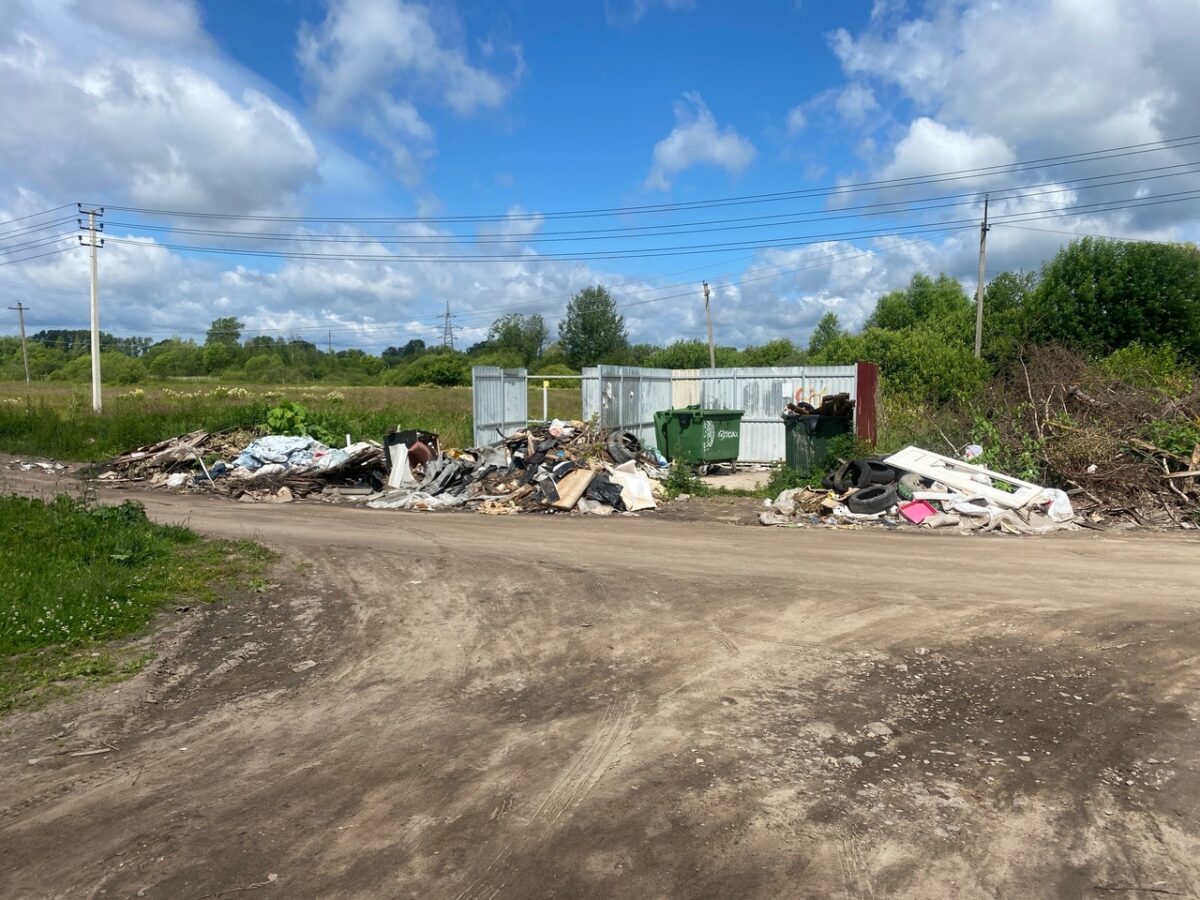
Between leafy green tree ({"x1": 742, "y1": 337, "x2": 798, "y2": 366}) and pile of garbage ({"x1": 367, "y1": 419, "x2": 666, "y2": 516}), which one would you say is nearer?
pile of garbage ({"x1": 367, "y1": 419, "x2": 666, "y2": 516})

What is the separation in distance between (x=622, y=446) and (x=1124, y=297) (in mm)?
26460

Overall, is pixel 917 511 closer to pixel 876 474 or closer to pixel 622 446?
pixel 876 474

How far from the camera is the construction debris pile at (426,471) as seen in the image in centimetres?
1514

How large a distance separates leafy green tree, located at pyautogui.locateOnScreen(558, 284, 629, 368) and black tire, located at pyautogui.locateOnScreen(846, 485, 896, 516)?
70.5m

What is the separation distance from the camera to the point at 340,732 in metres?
4.93

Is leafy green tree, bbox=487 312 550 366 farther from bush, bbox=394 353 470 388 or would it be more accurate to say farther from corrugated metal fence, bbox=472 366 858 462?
corrugated metal fence, bbox=472 366 858 462

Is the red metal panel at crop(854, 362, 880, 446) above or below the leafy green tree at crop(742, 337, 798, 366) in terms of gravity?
below

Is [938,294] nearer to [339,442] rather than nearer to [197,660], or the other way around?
[339,442]

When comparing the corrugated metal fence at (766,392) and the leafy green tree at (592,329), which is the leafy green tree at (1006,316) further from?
the leafy green tree at (592,329)

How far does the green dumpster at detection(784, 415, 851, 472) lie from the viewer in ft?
57.2

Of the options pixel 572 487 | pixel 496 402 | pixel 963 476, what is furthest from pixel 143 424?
pixel 963 476

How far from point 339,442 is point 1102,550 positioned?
15.2 metres

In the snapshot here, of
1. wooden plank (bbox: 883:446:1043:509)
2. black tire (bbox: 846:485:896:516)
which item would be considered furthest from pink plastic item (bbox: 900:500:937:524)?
wooden plank (bbox: 883:446:1043:509)

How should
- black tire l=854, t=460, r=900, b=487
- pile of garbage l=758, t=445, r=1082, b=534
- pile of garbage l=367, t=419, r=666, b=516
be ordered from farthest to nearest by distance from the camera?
pile of garbage l=367, t=419, r=666, b=516
black tire l=854, t=460, r=900, b=487
pile of garbage l=758, t=445, r=1082, b=534
